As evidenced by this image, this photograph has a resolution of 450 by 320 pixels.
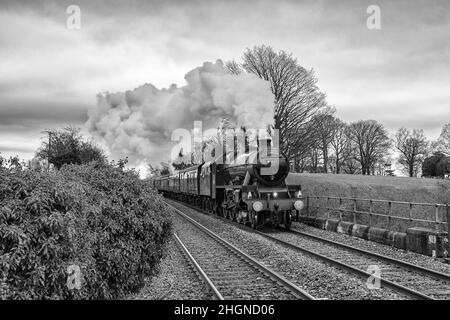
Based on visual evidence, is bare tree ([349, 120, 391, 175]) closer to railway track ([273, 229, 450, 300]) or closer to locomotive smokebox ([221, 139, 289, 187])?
locomotive smokebox ([221, 139, 289, 187])

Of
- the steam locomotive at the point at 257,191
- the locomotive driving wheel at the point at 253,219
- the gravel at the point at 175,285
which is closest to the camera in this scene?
the gravel at the point at 175,285

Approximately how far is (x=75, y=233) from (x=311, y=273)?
5.13 meters

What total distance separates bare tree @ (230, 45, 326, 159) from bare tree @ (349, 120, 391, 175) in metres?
40.7

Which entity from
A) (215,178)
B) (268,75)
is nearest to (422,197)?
(268,75)

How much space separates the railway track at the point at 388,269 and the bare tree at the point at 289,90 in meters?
22.4

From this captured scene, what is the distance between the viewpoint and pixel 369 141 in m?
74.2

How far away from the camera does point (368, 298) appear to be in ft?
A: 22.6

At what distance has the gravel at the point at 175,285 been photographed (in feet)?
23.1

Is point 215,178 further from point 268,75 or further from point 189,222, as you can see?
point 268,75

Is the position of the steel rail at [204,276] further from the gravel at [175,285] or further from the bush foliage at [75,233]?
the bush foliage at [75,233]

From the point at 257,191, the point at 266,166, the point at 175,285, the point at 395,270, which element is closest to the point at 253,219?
the point at 257,191

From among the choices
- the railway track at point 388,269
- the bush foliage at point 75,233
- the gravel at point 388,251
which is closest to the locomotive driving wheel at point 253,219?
the gravel at point 388,251

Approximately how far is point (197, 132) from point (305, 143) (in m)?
8.61
